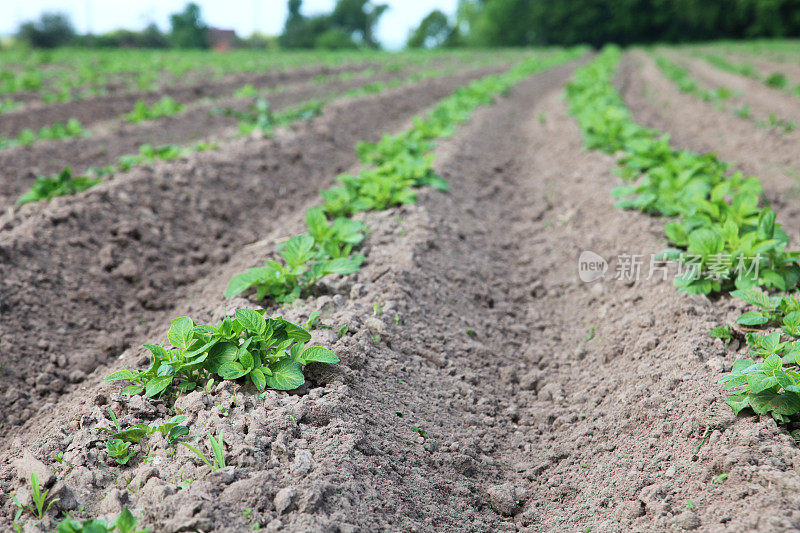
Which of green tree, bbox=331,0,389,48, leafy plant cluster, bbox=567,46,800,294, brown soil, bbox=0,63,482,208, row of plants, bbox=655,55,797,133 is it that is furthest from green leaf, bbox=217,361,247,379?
green tree, bbox=331,0,389,48

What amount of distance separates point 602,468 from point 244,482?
1.61 meters

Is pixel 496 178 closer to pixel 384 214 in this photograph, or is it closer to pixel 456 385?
pixel 384 214

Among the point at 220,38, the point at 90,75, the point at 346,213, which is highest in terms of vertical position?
the point at 220,38

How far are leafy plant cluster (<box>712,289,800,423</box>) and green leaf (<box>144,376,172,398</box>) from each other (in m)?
2.42

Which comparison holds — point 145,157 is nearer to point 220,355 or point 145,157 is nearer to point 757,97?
point 220,355

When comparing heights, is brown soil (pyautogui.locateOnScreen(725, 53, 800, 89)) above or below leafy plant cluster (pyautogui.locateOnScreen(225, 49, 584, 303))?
above

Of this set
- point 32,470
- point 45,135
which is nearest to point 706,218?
point 32,470

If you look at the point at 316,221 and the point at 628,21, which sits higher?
the point at 628,21

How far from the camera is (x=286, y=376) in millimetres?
2396

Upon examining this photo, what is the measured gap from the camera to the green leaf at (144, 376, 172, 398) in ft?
7.77

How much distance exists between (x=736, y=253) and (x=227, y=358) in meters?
2.91

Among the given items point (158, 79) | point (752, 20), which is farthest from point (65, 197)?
point (752, 20)

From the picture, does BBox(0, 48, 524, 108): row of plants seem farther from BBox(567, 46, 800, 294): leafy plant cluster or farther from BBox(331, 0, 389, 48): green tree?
BBox(331, 0, 389, 48): green tree

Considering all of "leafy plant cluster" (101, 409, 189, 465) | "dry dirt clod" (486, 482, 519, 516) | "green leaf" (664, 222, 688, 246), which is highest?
"green leaf" (664, 222, 688, 246)
